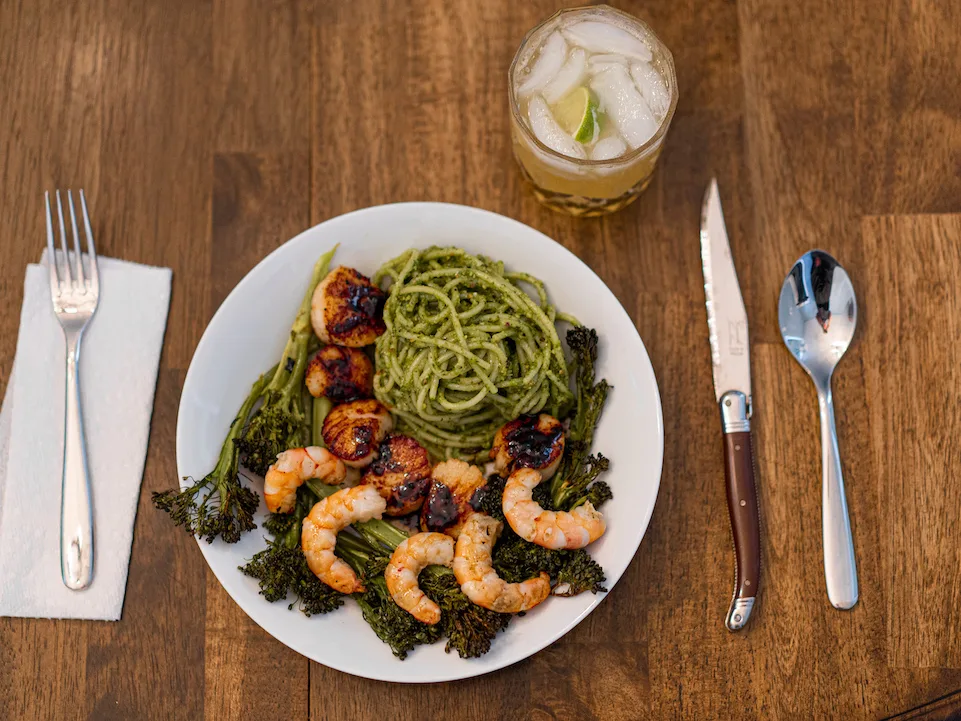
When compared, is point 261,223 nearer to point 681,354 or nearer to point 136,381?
point 136,381

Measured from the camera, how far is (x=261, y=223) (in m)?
3.19

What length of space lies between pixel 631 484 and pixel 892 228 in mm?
1519

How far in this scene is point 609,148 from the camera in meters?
2.74

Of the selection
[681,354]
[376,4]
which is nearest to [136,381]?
[376,4]

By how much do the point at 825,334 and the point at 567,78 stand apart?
1.33 metres

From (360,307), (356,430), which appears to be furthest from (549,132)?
(356,430)

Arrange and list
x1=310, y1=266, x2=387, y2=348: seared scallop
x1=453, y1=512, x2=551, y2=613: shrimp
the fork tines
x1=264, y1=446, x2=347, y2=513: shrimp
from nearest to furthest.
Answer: x1=453, y1=512, x2=551, y2=613: shrimp < x1=264, y1=446, x2=347, y2=513: shrimp < x1=310, y1=266, x2=387, y2=348: seared scallop < the fork tines

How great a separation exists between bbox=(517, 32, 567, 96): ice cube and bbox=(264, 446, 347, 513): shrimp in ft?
4.59

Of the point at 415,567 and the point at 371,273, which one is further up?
the point at 371,273

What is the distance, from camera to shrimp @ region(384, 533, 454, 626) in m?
2.55

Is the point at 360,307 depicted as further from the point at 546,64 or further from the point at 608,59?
the point at 608,59

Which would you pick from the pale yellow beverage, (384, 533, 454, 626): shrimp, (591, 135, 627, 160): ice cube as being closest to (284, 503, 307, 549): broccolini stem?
(384, 533, 454, 626): shrimp

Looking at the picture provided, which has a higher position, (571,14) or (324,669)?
(571,14)

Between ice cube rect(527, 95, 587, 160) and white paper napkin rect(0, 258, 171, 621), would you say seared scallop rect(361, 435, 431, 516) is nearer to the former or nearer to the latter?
white paper napkin rect(0, 258, 171, 621)
